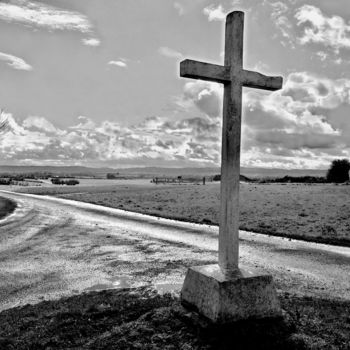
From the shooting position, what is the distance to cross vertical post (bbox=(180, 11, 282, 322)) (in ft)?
13.7

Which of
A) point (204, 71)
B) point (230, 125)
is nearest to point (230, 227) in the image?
point (230, 125)

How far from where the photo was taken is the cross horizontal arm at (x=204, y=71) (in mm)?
4441

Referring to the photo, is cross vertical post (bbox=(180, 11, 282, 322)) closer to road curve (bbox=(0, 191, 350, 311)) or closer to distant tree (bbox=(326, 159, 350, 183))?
road curve (bbox=(0, 191, 350, 311))

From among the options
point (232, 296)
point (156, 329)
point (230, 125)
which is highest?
point (230, 125)

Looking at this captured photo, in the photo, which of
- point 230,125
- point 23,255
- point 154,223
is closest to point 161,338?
point 230,125

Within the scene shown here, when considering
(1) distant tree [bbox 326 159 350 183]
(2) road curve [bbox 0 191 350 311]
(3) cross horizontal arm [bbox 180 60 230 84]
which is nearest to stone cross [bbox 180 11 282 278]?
(3) cross horizontal arm [bbox 180 60 230 84]

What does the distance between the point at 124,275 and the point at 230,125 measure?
162 inches

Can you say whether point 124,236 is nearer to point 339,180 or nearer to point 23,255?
point 23,255

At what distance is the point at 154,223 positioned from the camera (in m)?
14.8

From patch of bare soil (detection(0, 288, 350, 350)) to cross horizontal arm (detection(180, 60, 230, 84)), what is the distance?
2.69 metres

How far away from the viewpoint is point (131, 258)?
8914mm

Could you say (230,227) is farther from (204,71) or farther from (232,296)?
(204,71)

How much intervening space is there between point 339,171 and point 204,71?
45912 millimetres

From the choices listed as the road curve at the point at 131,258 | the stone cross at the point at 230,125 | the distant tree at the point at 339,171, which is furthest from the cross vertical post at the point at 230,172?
the distant tree at the point at 339,171
